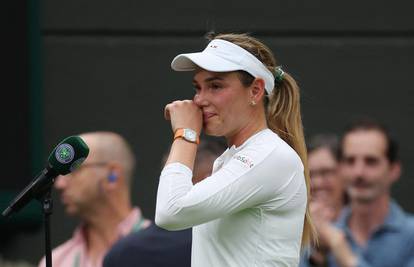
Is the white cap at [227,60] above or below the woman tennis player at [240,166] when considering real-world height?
above

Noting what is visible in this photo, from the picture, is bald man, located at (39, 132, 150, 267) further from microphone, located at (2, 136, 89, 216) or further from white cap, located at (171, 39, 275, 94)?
microphone, located at (2, 136, 89, 216)

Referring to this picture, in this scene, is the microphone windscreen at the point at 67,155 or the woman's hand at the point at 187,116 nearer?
the microphone windscreen at the point at 67,155

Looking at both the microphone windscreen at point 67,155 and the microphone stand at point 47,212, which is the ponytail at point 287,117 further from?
the microphone stand at point 47,212

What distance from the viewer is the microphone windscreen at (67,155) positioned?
418cm

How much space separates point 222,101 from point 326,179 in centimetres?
323

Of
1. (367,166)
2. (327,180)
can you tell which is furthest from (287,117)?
(327,180)

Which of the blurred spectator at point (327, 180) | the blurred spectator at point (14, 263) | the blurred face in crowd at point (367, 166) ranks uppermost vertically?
the blurred face in crowd at point (367, 166)

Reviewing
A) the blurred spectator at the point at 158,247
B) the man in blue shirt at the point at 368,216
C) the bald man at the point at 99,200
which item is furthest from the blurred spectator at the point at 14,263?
the blurred spectator at the point at 158,247

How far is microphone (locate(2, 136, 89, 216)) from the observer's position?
4.19m

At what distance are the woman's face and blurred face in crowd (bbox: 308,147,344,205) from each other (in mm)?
3034

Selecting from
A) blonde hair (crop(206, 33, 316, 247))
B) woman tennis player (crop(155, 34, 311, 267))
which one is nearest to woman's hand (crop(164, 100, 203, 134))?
woman tennis player (crop(155, 34, 311, 267))

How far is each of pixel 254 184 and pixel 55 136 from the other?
13.9 ft

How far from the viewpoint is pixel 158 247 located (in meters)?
5.77

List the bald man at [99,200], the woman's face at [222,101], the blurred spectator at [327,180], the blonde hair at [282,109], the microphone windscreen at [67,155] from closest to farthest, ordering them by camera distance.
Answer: the microphone windscreen at [67,155], the woman's face at [222,101], the blonde hair at [282,109], the bald man at [99,200], the blurred spectator at [327,180]
